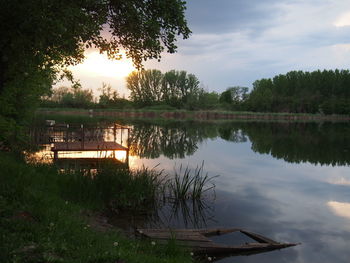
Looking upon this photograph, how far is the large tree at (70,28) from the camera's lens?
22.1 feet

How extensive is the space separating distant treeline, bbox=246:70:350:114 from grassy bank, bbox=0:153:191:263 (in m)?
106

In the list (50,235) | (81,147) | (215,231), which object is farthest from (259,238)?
(81,147)

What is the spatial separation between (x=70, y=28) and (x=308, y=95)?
373ft

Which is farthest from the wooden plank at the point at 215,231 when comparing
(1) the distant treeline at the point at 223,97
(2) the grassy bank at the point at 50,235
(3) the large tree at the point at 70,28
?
(1) the distant treeline at the point at 223,97

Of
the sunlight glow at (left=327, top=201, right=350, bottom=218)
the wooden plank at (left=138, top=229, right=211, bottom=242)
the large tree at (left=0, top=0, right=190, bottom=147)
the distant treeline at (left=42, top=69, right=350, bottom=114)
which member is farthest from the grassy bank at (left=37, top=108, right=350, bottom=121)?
the wooden plank at (left=138, top=229, right=211, bottom=242)

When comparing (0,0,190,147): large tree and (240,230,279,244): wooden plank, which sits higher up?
(0,0,190,147): large tree

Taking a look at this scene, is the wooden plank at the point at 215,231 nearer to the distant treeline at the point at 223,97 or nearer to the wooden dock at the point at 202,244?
the wooden dock at the point at 202,244

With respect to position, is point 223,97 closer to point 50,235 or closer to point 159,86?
point 159,86

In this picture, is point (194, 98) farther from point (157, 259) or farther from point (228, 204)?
point (157, 259)

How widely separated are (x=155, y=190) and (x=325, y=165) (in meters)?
16.4

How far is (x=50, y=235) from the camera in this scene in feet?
19.2

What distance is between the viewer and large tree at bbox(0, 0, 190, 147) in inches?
266

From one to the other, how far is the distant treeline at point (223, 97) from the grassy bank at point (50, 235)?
321 feet

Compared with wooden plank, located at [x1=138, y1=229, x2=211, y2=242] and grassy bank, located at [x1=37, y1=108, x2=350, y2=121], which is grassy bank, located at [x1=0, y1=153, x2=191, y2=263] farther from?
grassy bank, located at [x1=37, y1=108, x2=350, y2=121]
